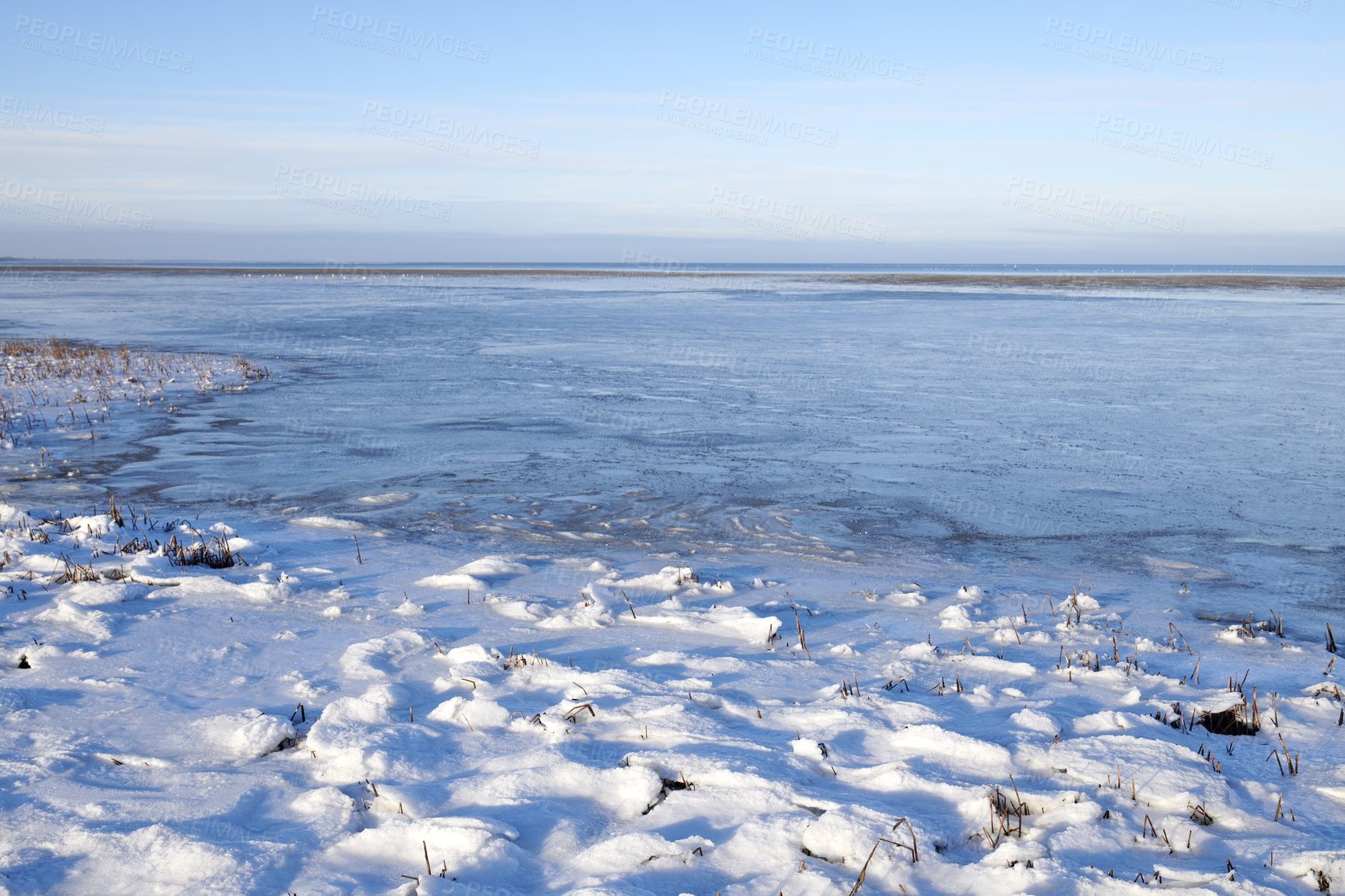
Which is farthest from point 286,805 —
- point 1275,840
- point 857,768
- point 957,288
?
point 957,288

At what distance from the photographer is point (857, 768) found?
12.5 feet

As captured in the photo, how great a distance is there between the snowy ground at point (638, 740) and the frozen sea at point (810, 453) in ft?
4.62

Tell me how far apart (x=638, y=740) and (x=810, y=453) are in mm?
7403

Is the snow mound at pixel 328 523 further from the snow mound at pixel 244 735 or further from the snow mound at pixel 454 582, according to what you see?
the snow mound at pixel 244 735

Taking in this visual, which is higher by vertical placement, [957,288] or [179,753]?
[957,288]

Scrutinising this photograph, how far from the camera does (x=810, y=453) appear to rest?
1110 cm

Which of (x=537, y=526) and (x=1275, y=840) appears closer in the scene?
(x=1275, y=840)

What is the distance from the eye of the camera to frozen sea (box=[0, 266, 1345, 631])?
7.61m

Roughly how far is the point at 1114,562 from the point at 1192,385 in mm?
11309

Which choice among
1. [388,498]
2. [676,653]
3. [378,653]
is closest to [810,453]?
[388,498]

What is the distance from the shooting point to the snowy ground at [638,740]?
314 centimetres

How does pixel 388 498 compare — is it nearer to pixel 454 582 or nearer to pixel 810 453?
pixel 454 582

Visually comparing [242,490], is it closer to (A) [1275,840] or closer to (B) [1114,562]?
A: (B) [1114,562]

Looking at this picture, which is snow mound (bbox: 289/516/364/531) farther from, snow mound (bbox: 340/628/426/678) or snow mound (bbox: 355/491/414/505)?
snow mound (bbox: 340/628/426/678)
